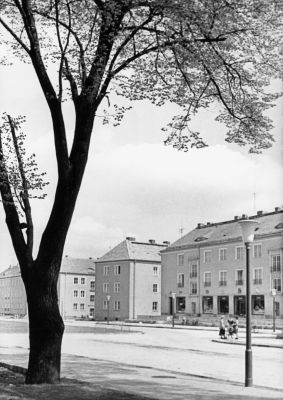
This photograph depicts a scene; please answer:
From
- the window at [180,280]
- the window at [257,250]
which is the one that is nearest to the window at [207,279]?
the window at [180,280]

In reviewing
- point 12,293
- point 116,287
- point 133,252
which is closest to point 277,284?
point 133,252

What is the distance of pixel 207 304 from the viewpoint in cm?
7181

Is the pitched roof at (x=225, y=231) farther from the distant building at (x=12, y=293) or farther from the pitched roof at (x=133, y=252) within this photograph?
the distant building at (x=12, y=293)

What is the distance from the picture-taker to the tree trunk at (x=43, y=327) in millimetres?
12086

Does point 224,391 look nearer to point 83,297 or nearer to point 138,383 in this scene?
point 138,383

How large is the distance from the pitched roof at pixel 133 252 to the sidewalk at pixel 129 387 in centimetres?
7078

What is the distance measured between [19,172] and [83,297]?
97023 millimetres

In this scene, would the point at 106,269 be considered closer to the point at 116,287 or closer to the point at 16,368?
the point at 116,287

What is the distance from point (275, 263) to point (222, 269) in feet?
28.1

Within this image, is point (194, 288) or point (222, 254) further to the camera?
point (194, 288)

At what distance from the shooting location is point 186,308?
74688 mm

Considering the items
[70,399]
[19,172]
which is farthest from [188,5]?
[70,399]

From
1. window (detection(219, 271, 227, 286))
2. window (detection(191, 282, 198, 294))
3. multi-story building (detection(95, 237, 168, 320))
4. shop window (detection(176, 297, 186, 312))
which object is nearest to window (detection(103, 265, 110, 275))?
multi-story building (detection(95, 237, 168, 320))

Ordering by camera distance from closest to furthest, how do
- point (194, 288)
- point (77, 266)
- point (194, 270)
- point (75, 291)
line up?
point (194, 288) → point (194, 270) → point (75, 291) → point (77, 266)
